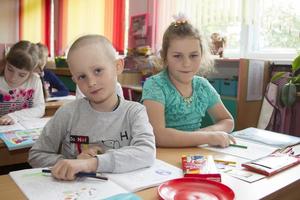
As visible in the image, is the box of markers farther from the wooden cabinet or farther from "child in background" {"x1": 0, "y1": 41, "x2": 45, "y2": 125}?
the wooden cabinet

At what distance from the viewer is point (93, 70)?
0.99m

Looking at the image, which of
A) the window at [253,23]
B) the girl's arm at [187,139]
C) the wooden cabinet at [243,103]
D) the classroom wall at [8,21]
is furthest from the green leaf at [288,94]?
the classroom wall at [8,21]

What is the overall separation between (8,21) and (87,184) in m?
7.34

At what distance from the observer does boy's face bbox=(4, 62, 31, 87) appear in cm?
195

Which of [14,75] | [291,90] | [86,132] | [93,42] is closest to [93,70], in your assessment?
[93,42]

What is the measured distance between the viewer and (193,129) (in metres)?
1.48

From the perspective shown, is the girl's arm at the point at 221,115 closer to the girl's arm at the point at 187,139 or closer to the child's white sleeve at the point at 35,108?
the girl's arm at the point at 187,139

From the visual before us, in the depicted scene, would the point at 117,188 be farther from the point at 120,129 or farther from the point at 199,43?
the point at 199,43

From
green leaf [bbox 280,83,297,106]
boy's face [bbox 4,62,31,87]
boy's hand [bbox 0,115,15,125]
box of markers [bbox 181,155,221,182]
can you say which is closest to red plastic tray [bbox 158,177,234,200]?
box of markers [bbox 181,155,221,182]

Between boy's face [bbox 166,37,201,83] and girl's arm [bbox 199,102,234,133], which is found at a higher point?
boy's face [bbox 166,37,201,83]

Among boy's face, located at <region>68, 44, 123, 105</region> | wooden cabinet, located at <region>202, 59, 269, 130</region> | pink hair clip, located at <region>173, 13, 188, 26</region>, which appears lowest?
wooden cabinet, located at <region>202, 59, 269, 130</region>

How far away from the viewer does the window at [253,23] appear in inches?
113

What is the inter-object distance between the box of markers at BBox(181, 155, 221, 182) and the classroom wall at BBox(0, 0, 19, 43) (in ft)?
23.7

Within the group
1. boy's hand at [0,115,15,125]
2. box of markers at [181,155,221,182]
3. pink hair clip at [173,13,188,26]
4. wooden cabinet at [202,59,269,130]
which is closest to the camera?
box of markers at [181,155,221,182]
